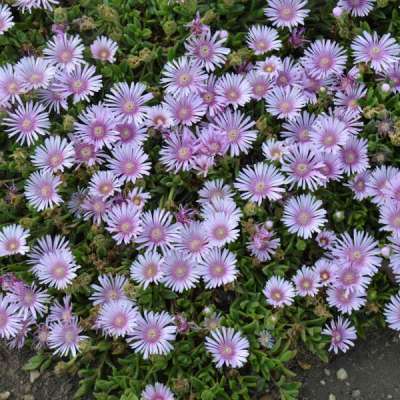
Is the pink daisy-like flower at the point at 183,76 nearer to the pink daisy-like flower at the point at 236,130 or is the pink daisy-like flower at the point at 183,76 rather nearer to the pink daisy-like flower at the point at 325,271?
the pink daisy-like flower at the point at 236,130

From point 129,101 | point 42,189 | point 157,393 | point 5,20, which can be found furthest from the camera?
point 5,20

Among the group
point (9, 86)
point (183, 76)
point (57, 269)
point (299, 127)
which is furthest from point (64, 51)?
point (299, 127)

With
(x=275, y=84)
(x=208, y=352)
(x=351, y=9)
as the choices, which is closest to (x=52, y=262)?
(x=208, y=352)

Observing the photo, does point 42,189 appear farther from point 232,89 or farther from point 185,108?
point 232,89

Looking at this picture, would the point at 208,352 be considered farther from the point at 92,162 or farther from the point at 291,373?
the point at 92,162

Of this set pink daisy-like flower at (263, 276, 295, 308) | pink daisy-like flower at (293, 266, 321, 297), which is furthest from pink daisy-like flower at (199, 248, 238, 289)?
pink daisy-like flower at (293, 266, 321, 297)

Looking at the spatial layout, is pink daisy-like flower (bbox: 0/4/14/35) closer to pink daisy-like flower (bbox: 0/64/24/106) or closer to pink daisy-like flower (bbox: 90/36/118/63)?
pink daisy-like flower (bbox: 0/64/24/106)
